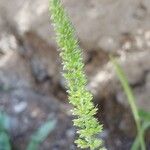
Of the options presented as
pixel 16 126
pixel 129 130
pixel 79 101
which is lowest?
pixel 79 101

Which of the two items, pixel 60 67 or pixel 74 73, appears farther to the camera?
pixel 60 67

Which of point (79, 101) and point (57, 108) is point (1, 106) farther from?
point (79, 101)

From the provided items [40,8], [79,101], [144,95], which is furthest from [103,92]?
[79,101]

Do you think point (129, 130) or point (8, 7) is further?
point (8, 7)

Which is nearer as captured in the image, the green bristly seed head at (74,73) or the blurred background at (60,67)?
the green bristly seed head at (74,73)

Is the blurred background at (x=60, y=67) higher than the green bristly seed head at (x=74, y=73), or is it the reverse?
the blurred background at (x=60, y=67)
